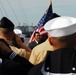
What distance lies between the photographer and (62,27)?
11.7ft

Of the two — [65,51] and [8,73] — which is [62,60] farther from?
[8,73]

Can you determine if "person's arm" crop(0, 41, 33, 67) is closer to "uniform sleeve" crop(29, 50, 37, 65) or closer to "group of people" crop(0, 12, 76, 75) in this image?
"group of people" crop(0, 12, 76, 75)

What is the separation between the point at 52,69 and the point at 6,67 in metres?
0.54

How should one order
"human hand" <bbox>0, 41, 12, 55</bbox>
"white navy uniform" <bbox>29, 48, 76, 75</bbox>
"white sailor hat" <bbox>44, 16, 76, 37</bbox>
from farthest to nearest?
"human hand" <bbox>0, 41, 12, 55</bbox> → "white sailor hat" <bbox>44, 16, 76, 37</bbox> → "white navy uniform" <bbox>29, 48, 76, 75</bbox>

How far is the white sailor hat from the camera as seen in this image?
138 inches

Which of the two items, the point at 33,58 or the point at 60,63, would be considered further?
the point at 33,58

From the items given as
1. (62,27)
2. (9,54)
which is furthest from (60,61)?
(9,54)

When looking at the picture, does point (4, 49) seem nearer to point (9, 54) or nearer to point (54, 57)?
point (9, 54)

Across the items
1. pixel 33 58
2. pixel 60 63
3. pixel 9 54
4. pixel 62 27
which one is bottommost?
pixel 33 58

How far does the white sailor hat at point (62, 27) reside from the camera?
11.5 feet

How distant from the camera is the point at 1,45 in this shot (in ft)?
12.7

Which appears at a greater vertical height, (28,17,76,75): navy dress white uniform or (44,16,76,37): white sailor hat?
(44,16,76,37): white sailor hat

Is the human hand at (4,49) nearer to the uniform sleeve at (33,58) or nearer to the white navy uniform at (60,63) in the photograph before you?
the white navy uniform at (60,63)

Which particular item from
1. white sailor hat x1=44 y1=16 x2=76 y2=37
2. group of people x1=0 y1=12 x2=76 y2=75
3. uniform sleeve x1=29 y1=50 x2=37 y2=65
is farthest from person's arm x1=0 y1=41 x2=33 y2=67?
uniform sleeve x1=29 y1=50 x2=37 y2=65
